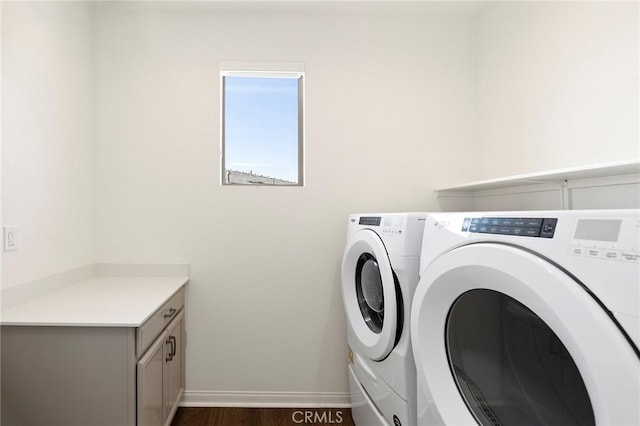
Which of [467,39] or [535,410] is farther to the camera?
[467,39]

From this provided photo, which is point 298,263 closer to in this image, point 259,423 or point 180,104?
point 259,423

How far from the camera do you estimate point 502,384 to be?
88cm

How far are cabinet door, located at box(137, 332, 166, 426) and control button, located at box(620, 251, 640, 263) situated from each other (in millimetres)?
1501

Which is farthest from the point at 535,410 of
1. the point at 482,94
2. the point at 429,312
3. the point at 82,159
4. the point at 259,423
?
the point at 82,159

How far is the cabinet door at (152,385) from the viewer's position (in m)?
1.25

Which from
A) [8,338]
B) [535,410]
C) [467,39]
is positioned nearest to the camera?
[535,410]

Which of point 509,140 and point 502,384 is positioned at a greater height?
point 509,140

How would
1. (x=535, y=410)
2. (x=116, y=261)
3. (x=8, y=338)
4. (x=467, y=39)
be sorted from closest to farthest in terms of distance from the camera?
(x=535, y=410) → (x=8, y=338) → (x=116, y=261) → (x=467, y=39)

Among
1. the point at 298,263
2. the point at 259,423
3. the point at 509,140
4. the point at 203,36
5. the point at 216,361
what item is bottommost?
the point at 259,423

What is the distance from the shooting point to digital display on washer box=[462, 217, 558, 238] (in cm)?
63

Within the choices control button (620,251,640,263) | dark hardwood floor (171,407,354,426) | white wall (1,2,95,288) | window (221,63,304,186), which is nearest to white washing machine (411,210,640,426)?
control button (620,251,640,263)

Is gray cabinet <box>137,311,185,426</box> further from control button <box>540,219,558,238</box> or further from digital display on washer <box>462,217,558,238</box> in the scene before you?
control button <box>540,219,558,238</box>

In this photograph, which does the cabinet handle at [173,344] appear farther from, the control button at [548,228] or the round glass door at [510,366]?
the control button at [548,228]

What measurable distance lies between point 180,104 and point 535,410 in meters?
2.25
